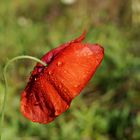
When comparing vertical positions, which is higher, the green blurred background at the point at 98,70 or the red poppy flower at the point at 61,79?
the red poppy flower at the point at 61,79

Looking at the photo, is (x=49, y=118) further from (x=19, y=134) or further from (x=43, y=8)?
(x=43, y=8)

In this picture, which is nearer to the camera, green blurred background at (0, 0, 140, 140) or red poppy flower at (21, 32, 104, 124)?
red poppy flower at (21, 32, 104, 124)

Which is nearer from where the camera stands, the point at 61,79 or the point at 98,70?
the point at 61,79

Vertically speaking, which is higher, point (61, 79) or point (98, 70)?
point (61, 79)

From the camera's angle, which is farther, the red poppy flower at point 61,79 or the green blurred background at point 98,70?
the green blurred background at point 98,70
